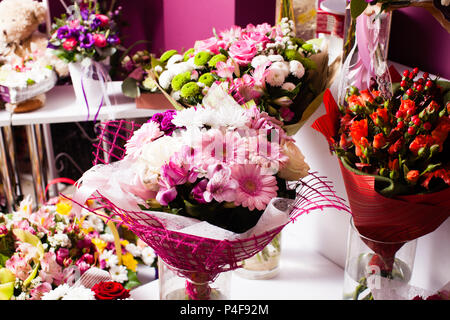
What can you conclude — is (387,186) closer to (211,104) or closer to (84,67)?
(211,104)

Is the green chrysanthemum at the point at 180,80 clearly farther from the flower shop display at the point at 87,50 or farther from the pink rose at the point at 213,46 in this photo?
the flower shop display at the point at 87,50

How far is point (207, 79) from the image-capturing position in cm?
105

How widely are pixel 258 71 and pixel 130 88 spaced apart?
3.53ft

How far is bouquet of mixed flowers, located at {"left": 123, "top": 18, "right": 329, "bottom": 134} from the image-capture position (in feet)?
3.37

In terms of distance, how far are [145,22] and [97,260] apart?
8.40ft

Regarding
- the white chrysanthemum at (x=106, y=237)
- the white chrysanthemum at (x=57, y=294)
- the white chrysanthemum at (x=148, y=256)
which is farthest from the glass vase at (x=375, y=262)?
the white chrysanthemum at (x=106, y=237)

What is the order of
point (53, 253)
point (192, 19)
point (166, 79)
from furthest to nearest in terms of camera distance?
point (192, 19), point (53, 253), point (166, 79)

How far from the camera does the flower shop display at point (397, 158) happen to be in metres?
0.78

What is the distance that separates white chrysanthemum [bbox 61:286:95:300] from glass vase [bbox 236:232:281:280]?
14.4 inches

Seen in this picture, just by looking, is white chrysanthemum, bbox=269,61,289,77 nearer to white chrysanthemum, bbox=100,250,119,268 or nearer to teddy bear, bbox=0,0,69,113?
white chrysanthemum, bbox=100,250,119,268

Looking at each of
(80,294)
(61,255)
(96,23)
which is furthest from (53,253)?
(96,23)

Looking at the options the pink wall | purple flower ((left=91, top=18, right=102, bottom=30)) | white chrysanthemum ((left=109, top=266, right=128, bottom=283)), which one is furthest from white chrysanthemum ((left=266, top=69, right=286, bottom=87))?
the pink wall

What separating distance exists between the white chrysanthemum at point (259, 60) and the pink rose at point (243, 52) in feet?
0.07

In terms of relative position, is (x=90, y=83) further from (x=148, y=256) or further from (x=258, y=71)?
(x=258, y=71)
